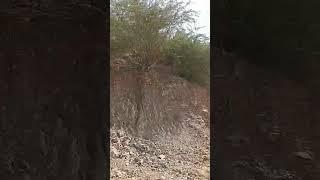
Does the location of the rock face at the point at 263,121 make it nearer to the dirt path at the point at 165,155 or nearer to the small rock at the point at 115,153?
the dirt path at the point at 165,155

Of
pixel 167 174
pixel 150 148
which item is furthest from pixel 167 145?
pixel 167 174

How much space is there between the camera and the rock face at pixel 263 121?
135 cm

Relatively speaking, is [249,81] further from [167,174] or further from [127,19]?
[127,19]

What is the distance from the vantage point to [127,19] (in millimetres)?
7727

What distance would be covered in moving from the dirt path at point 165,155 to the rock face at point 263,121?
4.63m

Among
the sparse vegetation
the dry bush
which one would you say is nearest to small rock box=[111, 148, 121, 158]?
the dry bush

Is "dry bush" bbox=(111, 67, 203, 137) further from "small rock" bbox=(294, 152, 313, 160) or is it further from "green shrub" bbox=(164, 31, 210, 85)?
"small rock" bbox=(294, 152, 313, 160)
